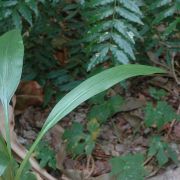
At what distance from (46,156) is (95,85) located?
575 mm

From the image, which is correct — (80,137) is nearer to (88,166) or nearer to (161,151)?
(88,166)

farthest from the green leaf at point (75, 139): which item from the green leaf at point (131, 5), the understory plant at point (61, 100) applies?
the green leaf at point (131, 5)

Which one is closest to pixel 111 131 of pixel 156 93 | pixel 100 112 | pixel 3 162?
pixel 100 112

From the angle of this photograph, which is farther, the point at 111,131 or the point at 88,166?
the point at 111,131

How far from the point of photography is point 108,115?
7.21 feet

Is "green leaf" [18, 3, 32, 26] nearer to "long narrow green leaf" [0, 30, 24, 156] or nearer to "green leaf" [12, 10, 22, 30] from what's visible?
"green leaf" [12, 10, 22, 30]

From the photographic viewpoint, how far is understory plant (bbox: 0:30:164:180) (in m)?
1.51

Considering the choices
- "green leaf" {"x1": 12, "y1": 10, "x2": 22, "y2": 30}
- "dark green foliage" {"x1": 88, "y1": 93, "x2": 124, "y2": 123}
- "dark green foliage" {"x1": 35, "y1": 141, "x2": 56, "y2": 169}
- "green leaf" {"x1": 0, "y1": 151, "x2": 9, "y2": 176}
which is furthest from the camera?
"dark green foliage" {"x1": 88, "y1": 93, "x2": 124, "y2": 123}

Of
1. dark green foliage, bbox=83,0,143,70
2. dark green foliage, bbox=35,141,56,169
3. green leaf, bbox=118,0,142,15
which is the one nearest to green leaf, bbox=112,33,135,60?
dark green foliage, bbox=83,0,143,70

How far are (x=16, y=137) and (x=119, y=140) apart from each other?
437 mm

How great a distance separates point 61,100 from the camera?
1571mm

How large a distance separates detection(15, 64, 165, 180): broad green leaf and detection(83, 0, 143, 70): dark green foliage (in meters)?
0.20

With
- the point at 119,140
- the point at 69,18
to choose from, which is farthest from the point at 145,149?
the point at 69,18

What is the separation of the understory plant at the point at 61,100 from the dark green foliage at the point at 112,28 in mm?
207
